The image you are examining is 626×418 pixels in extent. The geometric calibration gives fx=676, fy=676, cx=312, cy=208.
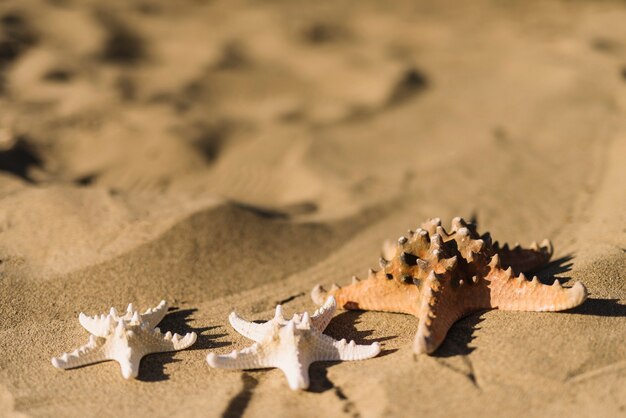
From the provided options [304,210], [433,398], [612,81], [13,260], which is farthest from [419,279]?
[612,81]

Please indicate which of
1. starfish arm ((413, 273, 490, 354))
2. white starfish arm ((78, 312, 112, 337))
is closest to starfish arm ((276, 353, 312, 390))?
starfish arm ((413, 273, 490, 354))

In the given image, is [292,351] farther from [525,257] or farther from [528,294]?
[525,257]

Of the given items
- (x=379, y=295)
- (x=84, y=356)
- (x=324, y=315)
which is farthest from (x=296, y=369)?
(x=84, y=356)

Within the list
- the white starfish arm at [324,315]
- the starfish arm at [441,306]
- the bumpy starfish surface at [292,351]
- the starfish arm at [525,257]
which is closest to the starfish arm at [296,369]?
the bumpy starfish surface at [292,351]

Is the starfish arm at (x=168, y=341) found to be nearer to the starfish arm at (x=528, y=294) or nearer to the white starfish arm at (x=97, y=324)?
the white starfish arm at (x=97, y=324)

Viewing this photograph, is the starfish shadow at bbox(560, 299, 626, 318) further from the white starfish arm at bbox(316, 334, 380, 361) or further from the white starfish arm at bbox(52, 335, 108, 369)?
the white starfish arm at bbox(52, 335, 108, 369)

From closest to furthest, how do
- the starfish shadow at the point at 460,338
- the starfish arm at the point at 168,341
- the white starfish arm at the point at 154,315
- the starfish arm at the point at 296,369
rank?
the starfish arm at the point at 296,369 → the starfish shadow at the point at 460,338 → the starfish arm at the point at 168,341 → the white starfish arm at the point at 154,315
